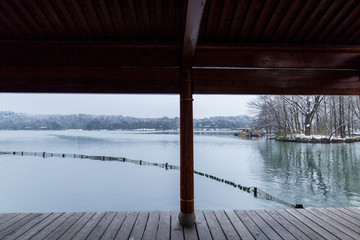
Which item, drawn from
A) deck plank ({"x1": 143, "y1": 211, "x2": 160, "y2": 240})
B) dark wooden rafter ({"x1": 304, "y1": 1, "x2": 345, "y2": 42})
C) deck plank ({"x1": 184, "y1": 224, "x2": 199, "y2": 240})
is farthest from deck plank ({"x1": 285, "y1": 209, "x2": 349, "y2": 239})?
dark wooden rafter ({"x1": 304, "y1": 1, "x2": 345, "y2": 42})

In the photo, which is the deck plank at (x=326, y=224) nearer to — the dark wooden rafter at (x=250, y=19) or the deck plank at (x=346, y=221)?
the deck plank at (x=346, y=221)

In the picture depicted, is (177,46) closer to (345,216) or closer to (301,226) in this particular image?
(301,226)

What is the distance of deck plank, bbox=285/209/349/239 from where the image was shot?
99.7 inches

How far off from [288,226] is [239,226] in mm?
667

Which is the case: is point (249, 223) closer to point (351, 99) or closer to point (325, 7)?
point (325, 7)

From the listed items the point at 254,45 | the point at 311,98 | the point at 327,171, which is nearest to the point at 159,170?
the point at 327,171

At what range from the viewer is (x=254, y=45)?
2.77 m

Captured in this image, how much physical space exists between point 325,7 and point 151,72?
221 cm

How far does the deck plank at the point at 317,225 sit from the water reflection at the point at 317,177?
6662mm

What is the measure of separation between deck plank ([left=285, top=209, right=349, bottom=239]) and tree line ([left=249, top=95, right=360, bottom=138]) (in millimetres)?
22322

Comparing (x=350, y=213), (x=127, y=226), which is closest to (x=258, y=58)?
(x=350, y=213)

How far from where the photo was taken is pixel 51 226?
2.77 metres

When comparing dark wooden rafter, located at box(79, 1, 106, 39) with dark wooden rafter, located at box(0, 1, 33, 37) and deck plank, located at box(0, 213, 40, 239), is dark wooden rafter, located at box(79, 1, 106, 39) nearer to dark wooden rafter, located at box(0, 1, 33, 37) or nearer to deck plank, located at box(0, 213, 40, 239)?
dark wooden rafter, located at box(0, 1, 33, 37)

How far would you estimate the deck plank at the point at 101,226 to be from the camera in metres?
2.49
